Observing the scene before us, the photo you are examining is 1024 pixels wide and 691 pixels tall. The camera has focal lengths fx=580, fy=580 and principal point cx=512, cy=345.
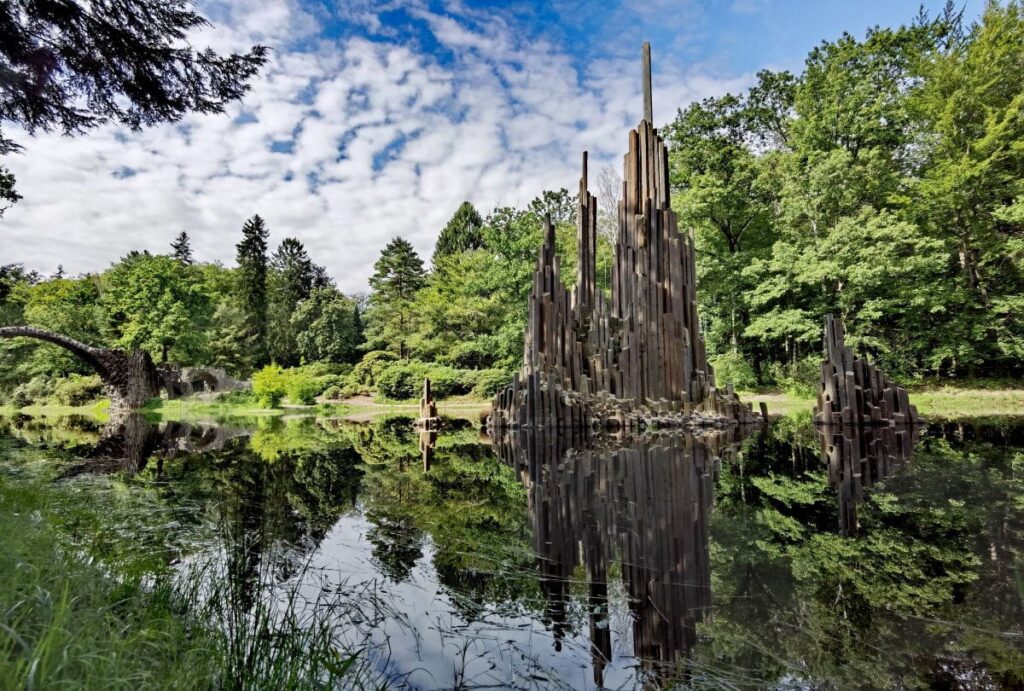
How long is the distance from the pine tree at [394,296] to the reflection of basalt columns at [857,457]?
27070mm

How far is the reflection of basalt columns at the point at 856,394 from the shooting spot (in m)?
12.1

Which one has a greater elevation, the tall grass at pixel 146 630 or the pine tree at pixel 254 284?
the pine tree at pixel 254 284

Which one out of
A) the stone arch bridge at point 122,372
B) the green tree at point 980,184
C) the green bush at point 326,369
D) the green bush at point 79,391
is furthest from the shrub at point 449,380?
the green tree at point 980,184

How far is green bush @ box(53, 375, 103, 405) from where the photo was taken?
97.9 ft

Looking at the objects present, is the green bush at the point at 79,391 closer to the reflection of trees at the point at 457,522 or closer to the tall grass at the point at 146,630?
the reflection of trees at the point at 457,522

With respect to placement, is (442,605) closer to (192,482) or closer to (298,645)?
(298,645)

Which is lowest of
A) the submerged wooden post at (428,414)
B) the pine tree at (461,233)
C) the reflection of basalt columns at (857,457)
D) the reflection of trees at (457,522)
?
the reflection of trees at (457,522)

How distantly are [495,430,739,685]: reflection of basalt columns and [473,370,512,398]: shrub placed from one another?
693 inches

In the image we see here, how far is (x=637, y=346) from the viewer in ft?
44.1

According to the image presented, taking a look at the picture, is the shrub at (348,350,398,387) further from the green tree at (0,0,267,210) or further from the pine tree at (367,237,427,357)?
the green tree at (0,0,267,210)

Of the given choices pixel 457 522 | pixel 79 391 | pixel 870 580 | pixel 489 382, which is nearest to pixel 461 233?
pixel 489 382

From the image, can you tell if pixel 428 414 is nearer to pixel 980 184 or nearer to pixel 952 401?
pixel 952 401

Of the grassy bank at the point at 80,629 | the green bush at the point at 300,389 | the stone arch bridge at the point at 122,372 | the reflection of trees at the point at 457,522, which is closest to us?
the grassy bank at the point at 80,629

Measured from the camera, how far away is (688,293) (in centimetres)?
1358
